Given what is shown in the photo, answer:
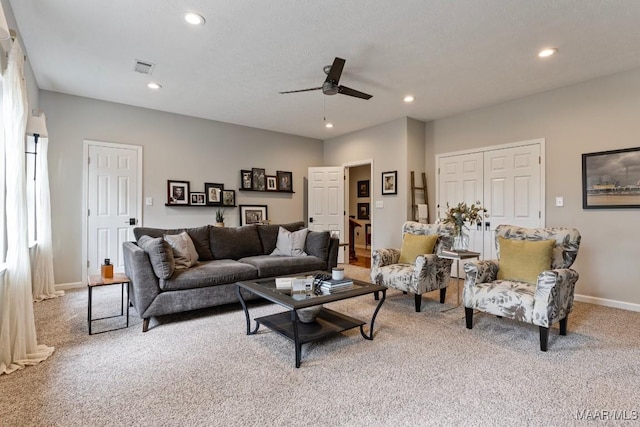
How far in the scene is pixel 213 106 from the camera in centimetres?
489

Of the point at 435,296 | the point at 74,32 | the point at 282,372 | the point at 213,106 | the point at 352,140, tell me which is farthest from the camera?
the point at 352,140

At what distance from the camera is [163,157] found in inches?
203

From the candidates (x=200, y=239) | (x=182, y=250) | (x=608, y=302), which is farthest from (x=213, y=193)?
(x=608, y=302)

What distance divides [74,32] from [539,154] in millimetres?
5290

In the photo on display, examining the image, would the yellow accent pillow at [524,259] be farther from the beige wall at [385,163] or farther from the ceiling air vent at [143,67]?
the ceiling air vent at [143,67]

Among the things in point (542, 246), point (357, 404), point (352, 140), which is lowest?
→ point (357, 404)

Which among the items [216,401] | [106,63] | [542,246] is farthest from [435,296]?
[106,63]

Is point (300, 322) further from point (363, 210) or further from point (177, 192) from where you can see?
point (363, 210)

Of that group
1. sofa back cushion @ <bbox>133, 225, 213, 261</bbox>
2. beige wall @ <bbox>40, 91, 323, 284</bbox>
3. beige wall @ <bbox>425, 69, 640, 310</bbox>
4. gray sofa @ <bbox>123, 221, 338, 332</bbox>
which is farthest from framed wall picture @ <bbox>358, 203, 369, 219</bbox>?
sofa back cushion @ <bbox>133, 225, 213, 261</bbox>

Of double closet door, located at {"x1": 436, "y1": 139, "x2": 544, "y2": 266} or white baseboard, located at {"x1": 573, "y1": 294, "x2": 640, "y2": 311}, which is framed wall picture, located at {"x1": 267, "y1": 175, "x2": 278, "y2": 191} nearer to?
double closet door, located at {"x1": 436, "y1": 139, "x2": 544, "y2": 266}

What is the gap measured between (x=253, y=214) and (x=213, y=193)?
82 centimetres

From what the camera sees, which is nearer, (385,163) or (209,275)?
(209,275)

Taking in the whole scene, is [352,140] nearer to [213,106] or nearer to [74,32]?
[213,106]

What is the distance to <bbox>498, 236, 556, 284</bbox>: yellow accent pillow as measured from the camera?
2.89 m
